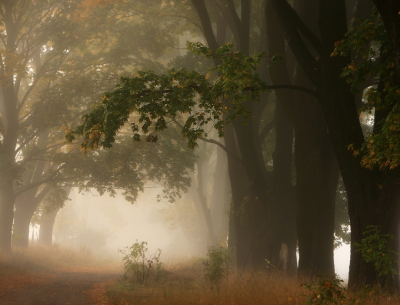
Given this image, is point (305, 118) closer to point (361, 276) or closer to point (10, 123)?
point (361, 276)

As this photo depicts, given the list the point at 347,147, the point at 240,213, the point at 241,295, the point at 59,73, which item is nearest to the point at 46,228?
the point at 59,73

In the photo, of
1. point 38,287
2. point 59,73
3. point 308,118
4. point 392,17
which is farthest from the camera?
point 59,73

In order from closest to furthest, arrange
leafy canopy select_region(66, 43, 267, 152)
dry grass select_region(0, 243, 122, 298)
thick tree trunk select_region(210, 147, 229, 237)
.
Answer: leafy canopy select_region(66, 43, 267, 152) < dry grass select_region(0, 243, 122, 298) < thick tree trunk select_region(210, 147, 229, 237)

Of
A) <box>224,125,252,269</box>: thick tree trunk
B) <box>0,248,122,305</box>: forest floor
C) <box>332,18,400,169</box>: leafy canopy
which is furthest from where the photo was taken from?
<box>224,125,252,269</box>: thick tree trunk

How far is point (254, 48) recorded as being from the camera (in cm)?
1689

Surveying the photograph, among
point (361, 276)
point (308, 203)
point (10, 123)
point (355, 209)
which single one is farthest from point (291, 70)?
point (10, 123)

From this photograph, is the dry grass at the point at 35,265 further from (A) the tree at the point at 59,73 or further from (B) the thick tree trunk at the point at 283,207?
(B) the thick tree trunk at the point at 283,207

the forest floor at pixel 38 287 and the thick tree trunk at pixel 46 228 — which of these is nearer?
the forest floor at pixel 38 287

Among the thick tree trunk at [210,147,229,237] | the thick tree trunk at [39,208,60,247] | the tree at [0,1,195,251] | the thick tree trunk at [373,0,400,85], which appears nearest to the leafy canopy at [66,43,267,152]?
the thick tree trunk at [373,0,400,85]

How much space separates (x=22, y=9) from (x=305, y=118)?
14.5 meters

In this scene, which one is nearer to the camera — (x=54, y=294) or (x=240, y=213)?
(x=54, y=294)

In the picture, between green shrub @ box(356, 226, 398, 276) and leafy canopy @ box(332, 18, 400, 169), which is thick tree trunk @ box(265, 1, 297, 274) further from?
leafy canopy @ box(332, 18, 400, 169)

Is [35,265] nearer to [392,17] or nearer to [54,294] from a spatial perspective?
[54,294]

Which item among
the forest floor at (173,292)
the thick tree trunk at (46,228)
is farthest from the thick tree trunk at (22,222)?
the forest floor at (173,292)
